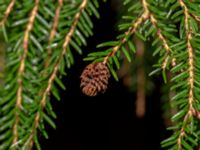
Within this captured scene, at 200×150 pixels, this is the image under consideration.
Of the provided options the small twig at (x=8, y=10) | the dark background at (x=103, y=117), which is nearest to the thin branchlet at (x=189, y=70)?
the small twig at (x=8, y=10)

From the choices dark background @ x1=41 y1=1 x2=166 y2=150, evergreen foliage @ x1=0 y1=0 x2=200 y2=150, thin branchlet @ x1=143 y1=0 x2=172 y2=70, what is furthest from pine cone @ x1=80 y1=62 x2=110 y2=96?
dark background @ x1=41 y1=1 x2=166 y2=150

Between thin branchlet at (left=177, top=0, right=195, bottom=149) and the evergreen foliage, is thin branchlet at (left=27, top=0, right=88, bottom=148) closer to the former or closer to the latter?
the evergreen foliage

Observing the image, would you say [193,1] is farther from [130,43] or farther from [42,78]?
[42,78]

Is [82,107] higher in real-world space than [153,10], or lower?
lower

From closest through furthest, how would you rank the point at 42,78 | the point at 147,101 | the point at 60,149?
the point at 42,78 → the point at 147,101 → the point at 60,149

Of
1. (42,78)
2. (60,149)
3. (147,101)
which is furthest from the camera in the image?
(60,149)

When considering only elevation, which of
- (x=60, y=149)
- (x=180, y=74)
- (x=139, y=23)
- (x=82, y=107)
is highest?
(x=139, y=23)

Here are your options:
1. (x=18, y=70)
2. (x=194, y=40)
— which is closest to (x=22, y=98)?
(x=18, y=70)
